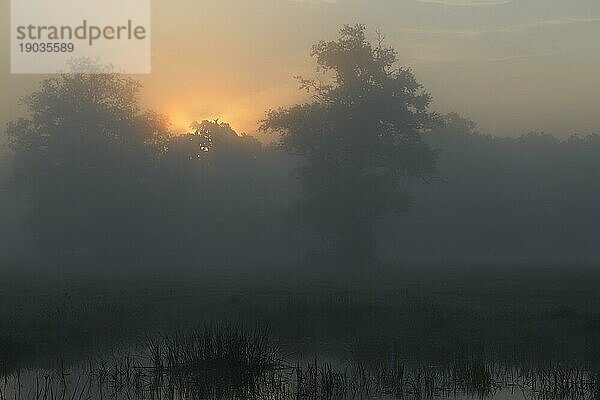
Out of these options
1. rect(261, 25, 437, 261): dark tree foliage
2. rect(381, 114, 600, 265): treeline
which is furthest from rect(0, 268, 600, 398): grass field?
rect(381, 114, 600, 265): treeline

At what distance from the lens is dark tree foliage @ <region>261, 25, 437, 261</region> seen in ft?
171

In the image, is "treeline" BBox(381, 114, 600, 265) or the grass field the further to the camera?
"treeline" BBox(381, 114, 600, 265)

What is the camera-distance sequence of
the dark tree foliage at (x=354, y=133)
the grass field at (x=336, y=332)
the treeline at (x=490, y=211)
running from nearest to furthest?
1. the grass field at (x=336, y=332)
2. the dark tree foliage at (x=354, y=133)
3. the treeline at (x=490, y=211)

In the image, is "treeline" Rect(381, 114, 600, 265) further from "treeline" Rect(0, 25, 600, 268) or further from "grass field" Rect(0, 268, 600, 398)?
"grass field" Rect(0, 268, 600, 398)

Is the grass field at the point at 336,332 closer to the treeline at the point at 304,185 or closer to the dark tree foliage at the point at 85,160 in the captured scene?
the treeline at the point at 304,185

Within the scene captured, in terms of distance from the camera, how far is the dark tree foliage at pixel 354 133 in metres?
52.0

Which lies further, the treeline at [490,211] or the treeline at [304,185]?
the treeline at [490,211]

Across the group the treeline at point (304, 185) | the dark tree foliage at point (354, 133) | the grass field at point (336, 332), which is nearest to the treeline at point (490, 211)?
the treeline at point (304, 185)

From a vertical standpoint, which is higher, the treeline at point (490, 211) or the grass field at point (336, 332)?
the treeline at point (490, 211)

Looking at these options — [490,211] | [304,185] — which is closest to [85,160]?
[304,185]

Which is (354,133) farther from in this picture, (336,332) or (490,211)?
(336,332)

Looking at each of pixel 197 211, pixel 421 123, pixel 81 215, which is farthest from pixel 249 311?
pixel 197 211

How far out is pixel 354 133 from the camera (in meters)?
54.0

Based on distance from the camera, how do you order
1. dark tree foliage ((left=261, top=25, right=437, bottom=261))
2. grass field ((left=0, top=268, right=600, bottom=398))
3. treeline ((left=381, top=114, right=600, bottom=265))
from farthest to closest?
1. treeline ((left=381, top=114, right=600, bottom=265))
2. dark tree foliage ((left=261, top=25, right=437, bottom=261))
3. grass field ((left=0, top=268, right=600, bottom=398))
